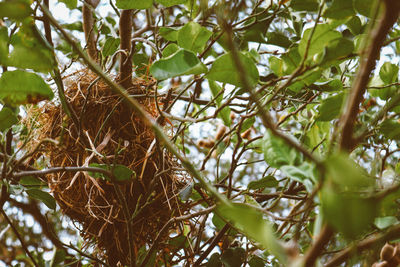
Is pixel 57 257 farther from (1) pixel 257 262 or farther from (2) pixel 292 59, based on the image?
(2) pixel 292 59

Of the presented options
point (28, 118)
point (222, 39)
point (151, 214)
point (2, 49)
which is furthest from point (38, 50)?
point (28, 118)

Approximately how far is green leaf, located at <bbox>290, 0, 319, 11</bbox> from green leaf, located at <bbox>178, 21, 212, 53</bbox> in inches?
15.2

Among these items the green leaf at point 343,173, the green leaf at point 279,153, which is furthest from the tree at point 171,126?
the green leaf at point 343,173

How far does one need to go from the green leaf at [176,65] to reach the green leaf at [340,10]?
10.0 inches

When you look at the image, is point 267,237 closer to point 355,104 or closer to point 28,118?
point 355,104

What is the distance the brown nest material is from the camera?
3.40 feet

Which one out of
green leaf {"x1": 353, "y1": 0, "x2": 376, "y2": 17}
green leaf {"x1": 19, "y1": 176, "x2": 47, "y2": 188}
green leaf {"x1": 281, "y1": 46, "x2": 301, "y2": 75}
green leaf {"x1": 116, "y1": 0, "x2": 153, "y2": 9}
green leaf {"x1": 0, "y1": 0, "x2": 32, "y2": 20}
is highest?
green leaf {"x1": 116, "y1": 0, "x2": 153, "y2": 9}

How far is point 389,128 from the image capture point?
933 millimetres

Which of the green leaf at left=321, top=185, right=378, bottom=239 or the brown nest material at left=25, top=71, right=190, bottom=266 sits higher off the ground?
the brown nest material at left=25, top=71, right=190, bottom=266

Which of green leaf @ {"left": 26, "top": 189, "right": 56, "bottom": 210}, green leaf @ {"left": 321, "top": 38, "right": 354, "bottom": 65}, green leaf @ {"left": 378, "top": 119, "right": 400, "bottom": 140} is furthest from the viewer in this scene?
green leaf @ {"left": 26, "top": 189, "right": 56, "bottom": 210}

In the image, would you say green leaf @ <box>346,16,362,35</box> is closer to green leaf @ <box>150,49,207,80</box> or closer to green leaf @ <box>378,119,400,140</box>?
green leaf @ <box>378,119,400,140</box>

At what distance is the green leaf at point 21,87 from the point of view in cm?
70

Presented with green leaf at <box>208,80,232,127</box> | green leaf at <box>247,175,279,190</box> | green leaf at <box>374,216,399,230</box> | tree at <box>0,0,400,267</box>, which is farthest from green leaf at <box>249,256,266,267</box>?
green leaf at <box>374,216,399,230</box>

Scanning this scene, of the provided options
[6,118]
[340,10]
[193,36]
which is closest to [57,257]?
[6,118]
